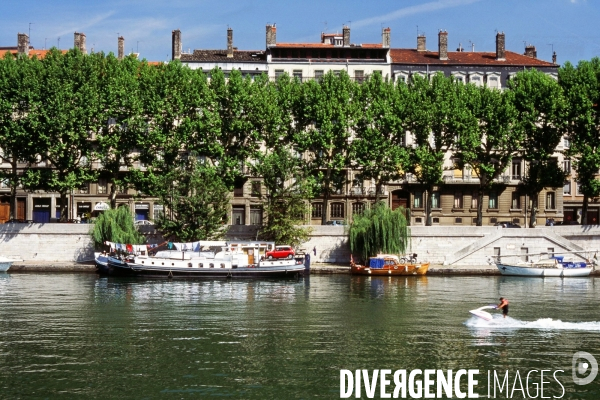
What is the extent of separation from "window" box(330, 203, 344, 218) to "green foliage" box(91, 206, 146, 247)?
22387 millimetres

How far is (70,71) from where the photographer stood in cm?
7269

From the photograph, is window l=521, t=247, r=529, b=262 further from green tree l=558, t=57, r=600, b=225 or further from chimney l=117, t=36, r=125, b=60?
chimney l=117, t=36, r=125, b=60

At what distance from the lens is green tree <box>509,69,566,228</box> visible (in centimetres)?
7306

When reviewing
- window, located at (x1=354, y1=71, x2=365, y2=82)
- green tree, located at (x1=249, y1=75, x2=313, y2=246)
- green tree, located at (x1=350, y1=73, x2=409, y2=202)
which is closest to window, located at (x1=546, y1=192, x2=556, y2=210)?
green tree, located at (x1=350, y1=73, x2=409, y2=202)

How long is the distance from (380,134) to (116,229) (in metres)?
21.9

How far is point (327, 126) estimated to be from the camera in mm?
73062

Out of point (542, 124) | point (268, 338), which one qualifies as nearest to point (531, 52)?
point (542, 124)

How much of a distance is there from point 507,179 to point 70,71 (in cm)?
4032

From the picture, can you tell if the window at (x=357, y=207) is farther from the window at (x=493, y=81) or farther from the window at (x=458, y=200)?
the window at (x=493, y=81)

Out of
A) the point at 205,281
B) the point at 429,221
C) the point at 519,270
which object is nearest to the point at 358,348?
the point at 205,281

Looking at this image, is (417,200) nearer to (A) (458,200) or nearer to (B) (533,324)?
(A) (458,200)

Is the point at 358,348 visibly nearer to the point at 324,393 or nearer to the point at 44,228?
the point at 324,393

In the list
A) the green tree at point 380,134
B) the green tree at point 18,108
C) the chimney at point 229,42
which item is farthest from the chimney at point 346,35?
the green tree at point 18,108

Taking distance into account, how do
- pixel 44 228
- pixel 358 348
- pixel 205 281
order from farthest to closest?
1. pixel 44 228
2. pixel 205 281
3. pixel 358 348
